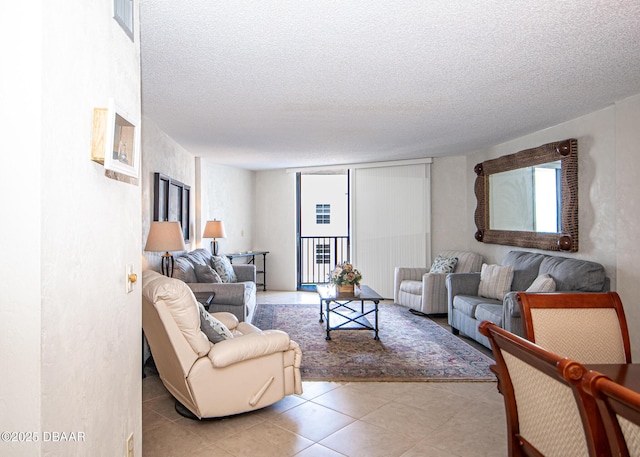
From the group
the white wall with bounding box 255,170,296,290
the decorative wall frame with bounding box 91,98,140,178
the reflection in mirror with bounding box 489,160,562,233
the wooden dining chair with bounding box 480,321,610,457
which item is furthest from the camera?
the white wall with bounding box 255,170,296,290

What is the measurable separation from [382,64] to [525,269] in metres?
3.14

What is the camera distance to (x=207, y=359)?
272cm

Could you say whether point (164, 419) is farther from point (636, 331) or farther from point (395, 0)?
point (636, 331)

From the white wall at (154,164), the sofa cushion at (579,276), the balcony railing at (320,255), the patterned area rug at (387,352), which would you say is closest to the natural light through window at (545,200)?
the sofa cushion at (579,276)

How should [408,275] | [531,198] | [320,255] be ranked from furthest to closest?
[320,255] < [408,275] < [531,198]

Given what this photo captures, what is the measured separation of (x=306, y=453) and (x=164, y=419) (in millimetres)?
1056

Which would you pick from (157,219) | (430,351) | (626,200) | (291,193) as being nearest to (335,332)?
(430,351)

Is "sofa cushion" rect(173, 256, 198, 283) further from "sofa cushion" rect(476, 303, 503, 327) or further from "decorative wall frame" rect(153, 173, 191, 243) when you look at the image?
"sofa cushion" rect(476, 303, 503, 327)

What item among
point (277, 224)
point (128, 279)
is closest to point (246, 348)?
point (128, 279)

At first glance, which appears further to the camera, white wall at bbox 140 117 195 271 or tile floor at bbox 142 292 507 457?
white wall at bbox 140 117 195 271

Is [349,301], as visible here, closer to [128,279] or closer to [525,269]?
[525,269]

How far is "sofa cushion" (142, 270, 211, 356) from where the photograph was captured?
2559 mm

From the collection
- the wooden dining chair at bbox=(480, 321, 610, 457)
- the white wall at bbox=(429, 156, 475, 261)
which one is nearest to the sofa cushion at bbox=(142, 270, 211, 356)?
the wooden dining chair at bbox=(480, 321, 610, 457)

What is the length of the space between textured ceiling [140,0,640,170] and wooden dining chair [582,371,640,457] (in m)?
1.83
